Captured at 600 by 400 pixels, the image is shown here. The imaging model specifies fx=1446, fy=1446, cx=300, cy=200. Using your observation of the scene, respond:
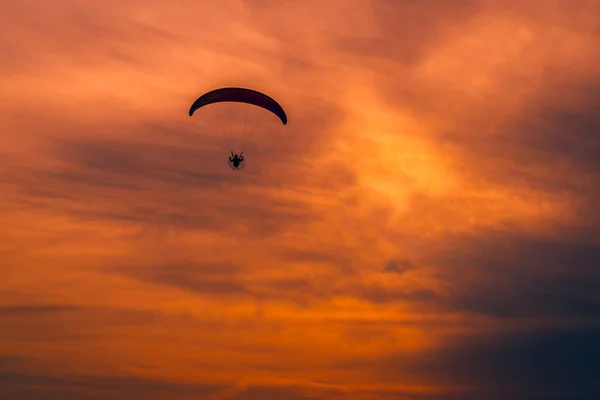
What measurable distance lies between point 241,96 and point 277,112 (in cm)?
455

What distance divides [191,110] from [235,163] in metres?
8.21

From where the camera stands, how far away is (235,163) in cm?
16850

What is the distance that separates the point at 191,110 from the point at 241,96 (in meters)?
6.14

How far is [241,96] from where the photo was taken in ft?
540

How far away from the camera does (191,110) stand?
544ft

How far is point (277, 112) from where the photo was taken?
16550 cm

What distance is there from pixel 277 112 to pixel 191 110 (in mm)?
9881

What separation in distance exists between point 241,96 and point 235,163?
8562 millimetres
